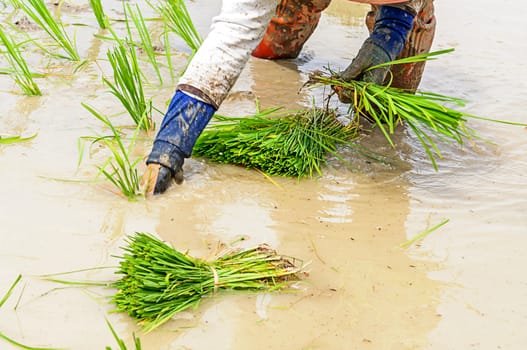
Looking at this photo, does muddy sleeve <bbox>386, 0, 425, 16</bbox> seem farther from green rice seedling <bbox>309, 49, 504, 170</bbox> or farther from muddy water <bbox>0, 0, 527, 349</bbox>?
muddy water <bbox>0, 0, 527, 349</bbox>

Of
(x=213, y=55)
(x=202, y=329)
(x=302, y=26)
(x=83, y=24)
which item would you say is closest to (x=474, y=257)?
(x=202, y=329)

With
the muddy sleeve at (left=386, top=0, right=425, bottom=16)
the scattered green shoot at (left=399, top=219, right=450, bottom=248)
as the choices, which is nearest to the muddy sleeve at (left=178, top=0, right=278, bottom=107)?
the muddy sleeve at (left=386, top=0, right=425, bottom=16)

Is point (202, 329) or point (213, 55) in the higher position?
point (213, 55)

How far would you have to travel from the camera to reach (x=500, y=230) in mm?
2377

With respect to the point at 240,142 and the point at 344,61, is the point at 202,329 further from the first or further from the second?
the point at 344,61

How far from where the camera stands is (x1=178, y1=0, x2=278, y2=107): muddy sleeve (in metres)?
2.41

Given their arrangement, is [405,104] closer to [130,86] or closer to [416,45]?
[416,45]

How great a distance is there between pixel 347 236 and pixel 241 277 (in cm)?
50

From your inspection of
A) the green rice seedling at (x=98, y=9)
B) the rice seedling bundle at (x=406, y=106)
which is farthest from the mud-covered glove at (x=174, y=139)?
the green rice seedling at (x=98, y=9)

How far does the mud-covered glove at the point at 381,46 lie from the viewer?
2736 mm

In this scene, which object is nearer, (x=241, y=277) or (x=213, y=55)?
(x=241, y=277)

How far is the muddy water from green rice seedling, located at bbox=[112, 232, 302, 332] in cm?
4

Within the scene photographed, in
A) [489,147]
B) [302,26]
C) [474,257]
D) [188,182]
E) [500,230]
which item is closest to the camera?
[474,257]

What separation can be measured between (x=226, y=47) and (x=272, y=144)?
411 millimetres
